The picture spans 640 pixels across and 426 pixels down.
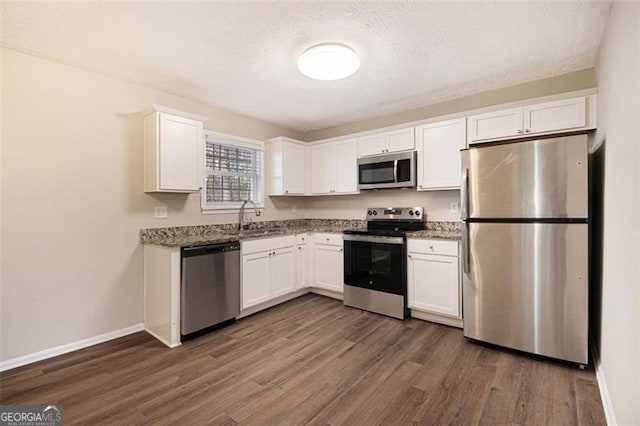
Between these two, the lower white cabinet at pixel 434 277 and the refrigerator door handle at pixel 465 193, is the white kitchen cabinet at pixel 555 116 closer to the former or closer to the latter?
the refrigerator door handle at pixel 465 193

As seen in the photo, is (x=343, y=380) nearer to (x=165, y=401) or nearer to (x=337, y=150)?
(x=165, y=401)

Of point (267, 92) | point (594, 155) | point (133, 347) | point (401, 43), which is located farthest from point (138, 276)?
point (594, 155)

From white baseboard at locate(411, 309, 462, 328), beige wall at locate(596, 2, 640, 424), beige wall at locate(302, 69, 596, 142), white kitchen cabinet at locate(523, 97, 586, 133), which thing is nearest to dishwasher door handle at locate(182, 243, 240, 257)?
white baseboard at locate(411, 309, 462, 328)

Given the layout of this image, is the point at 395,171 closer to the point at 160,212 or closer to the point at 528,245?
the point at 528,245

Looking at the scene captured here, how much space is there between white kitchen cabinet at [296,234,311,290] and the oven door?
61 centimetres

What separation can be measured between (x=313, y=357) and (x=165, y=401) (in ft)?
3.55

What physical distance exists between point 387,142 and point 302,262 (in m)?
1.91

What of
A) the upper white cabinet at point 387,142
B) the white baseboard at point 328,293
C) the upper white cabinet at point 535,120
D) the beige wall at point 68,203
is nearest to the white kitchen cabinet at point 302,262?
the white baseboard at point 328,293

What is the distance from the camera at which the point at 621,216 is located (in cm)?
159

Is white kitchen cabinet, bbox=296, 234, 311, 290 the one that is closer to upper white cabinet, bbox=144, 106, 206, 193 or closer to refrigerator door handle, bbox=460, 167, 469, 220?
upper white cabinet, bbox=144, 106, 206, 193

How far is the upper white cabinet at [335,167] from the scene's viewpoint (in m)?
4.04

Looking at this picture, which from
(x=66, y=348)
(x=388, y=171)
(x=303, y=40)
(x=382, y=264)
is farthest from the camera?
(x=388, y=171)

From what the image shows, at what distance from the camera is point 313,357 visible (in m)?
2.44

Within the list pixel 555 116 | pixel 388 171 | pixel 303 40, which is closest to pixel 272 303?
pixel 388 171
